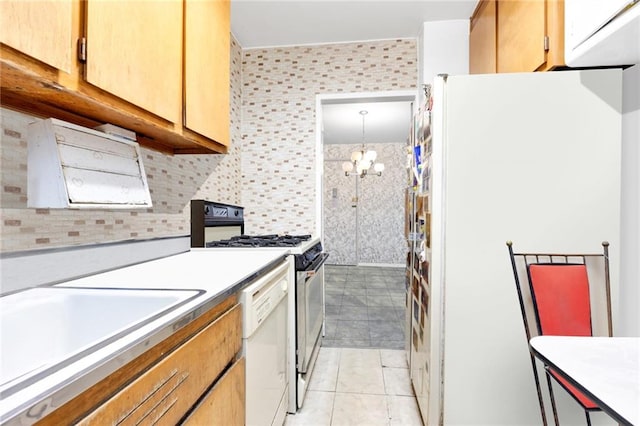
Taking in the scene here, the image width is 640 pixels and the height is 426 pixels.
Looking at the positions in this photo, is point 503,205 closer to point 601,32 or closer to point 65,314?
point 601,32

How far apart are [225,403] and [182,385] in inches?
10.4

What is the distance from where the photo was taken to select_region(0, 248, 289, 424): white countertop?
0.43 meters

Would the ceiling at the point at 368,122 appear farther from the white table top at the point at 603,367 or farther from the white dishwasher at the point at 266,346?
the white table top at the point at 603,367

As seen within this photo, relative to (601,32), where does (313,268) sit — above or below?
below

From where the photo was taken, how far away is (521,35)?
170cm

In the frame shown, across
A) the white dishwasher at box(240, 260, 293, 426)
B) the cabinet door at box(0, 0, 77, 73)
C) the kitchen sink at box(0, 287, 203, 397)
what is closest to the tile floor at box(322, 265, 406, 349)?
the white dishwasher at box(240, 260, 293, 426)

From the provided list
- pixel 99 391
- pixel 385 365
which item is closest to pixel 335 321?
pixel 385 365

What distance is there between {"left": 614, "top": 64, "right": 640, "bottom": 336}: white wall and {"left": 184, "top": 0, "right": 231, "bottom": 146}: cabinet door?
1.81 meters

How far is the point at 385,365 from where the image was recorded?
2383 mm

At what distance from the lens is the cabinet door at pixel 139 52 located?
92cm

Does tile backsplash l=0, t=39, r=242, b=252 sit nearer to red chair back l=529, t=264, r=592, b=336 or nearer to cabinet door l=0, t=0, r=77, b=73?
cabinet door l=0, t=0, r=77, b=73

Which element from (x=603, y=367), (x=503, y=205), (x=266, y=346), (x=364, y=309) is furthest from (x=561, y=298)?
(x=364, y=309)

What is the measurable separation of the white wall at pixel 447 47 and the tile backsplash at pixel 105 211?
1.85m

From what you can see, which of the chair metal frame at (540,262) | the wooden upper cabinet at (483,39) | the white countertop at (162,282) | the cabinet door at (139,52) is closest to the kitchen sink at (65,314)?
the white countertop at (162,282)
